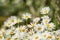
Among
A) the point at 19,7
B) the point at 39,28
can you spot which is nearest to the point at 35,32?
the point at 39,28

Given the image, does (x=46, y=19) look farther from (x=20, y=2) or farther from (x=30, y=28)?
(x=20, y=2)

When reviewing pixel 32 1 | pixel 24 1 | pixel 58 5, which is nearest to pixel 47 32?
pixel 58 5

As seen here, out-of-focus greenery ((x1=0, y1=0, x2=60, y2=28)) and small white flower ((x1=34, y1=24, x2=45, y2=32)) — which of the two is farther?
out-of-focus greenery ((x1=0, y1=0, x2=60, y2=28))

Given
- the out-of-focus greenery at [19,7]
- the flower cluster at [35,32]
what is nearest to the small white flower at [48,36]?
the flower cluster at [35,32]

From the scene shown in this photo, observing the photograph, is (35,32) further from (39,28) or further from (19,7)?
(19,7)

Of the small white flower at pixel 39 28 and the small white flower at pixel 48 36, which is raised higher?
the small white flower at pixel 39 28

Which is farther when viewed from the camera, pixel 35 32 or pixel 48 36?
pixel 35 32

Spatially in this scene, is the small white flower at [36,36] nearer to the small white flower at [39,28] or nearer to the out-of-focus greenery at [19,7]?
the small white flower at [39,28]

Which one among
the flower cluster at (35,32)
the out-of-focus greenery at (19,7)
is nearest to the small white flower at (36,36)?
the flower cluster at (35,32)

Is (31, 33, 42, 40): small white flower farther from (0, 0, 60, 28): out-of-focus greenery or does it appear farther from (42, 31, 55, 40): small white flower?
(0, 0, 60, 28): out-of-focus greenery

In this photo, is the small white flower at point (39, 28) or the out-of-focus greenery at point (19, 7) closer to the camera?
the small white flower at point (39, 28)

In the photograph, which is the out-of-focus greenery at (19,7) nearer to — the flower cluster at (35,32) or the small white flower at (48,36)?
the flower cluster at (35,32)

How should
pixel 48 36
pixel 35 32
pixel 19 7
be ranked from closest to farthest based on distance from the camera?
1. pixel 48 36
2. pixel 35 32
3. pixel 19 7

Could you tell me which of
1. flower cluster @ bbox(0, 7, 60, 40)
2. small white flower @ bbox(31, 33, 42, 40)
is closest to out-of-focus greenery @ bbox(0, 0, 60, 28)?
flower cluster @ bbox(0, 7, 60, 40)
